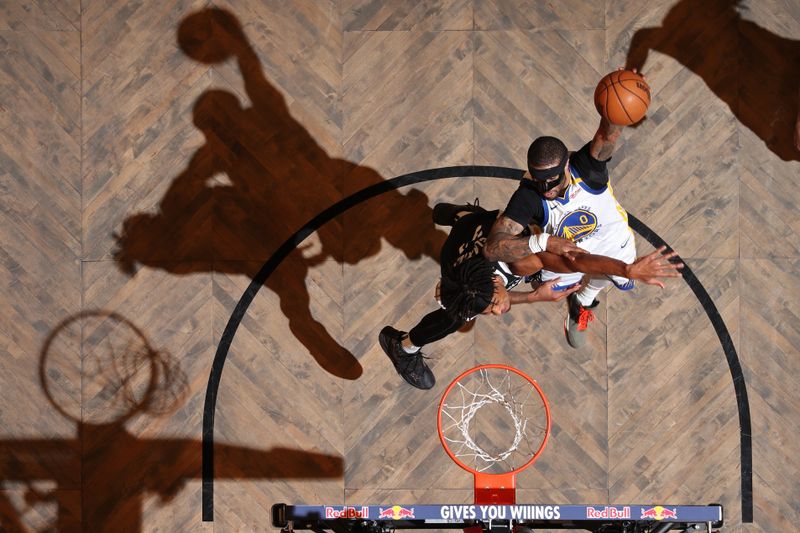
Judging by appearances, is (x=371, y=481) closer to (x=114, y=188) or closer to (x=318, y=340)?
(x=318, y=340)

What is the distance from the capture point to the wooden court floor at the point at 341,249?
24.6 feet

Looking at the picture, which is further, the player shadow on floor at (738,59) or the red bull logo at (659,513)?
the player shadow on floor at (738,59)

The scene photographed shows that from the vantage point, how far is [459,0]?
303 inches

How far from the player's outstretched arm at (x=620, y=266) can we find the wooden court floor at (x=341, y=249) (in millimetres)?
1895

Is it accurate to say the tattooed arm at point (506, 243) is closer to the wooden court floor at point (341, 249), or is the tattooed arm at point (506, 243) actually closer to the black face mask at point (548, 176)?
the black face mask at point (548, 176)

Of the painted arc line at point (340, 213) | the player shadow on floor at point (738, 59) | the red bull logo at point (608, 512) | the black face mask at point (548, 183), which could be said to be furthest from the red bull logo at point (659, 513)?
the player shadow on floor at point (738, 59)

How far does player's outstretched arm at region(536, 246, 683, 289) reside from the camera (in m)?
5.08

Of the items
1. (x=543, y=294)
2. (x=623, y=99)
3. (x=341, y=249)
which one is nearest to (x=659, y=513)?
(x=543, y=294)

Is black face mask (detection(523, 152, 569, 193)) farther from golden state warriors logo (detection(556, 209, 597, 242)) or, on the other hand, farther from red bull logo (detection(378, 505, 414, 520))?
red bull logo (detection(378, 505, 414, 520))

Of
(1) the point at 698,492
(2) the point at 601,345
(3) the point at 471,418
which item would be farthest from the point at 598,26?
(1) the point at 698,492

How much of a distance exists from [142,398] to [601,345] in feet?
14.5

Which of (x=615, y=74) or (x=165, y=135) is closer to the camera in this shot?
(x=615, y=74)

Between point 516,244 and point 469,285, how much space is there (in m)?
0.67

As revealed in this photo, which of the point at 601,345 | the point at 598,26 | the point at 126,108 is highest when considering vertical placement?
the point at 126,108
